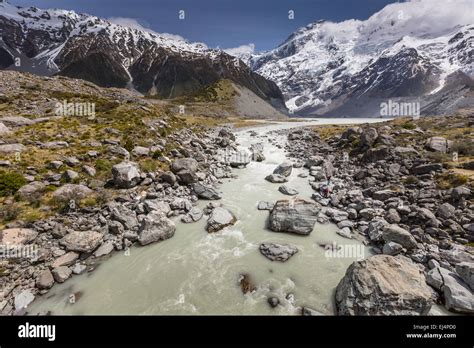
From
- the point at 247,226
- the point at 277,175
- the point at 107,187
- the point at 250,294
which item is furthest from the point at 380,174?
the point at 107,187

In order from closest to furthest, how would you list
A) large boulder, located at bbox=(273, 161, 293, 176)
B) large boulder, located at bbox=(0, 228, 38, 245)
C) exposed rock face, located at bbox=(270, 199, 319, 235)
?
large boulder, located at bbox=(0, 228, 38, 245), exposed rock face, located at bbox=(270, 199, 319, 235), large boulder, located at bbox=(273, 161, 293, 176)

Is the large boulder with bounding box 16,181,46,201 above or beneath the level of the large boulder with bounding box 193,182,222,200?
above

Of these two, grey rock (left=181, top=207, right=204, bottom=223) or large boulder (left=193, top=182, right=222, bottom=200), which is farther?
large boulder (left=193, top=182, right=222, bottom=200)

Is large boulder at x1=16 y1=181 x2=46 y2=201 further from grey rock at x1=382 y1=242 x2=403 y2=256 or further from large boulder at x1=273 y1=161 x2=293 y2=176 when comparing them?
grey rock at x1=382 y1=242 x2=403 y2=256

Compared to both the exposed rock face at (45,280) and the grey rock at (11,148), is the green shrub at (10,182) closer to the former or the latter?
the grey rock at (11,148)

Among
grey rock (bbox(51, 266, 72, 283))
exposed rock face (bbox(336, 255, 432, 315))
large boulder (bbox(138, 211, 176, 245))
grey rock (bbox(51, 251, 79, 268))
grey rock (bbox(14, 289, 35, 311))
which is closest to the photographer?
exposed rock face (bbox(336, 255, 432, 315))

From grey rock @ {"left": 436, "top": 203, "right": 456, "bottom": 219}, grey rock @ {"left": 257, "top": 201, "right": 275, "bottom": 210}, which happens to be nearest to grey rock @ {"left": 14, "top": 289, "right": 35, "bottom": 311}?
grey rock @ {"left": 257, "top": 201, "right": 275, "bottom": 210}

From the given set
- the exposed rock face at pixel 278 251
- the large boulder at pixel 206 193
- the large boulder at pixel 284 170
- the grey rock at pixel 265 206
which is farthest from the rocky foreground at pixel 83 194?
the large boulder at pixel 284 170

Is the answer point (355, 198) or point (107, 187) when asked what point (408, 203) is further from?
point (107, 187)
